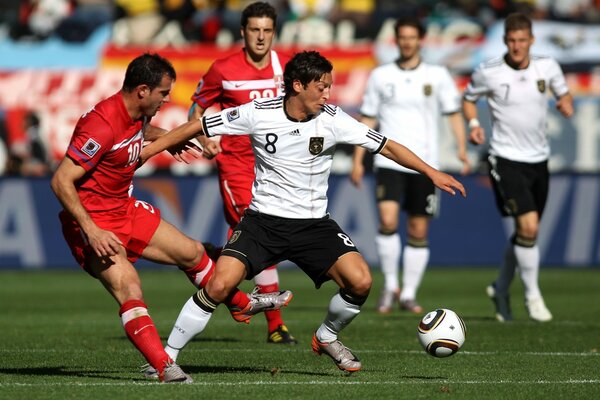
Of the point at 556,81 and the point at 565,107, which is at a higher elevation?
the point at 556,81

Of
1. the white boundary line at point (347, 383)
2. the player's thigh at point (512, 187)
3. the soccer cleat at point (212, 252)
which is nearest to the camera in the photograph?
the white boundary line at point (347, 383)

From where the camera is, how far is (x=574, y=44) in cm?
2316

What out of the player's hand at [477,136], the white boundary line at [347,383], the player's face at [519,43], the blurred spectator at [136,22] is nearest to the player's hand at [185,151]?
the white boundary line at [347,383]

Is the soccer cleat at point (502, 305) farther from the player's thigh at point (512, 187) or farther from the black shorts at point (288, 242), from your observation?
the black shorts at point (288, 242)

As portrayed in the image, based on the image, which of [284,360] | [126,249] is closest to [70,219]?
[126,249]

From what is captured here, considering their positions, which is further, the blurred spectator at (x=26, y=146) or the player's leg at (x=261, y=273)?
the blurred spectator at (x=26, y=146)

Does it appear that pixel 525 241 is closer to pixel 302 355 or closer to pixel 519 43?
pixel 519 43

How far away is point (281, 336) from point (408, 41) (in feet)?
12.4

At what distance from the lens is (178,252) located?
27.8ft

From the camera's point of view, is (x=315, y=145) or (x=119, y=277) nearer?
(x=119, y=277)

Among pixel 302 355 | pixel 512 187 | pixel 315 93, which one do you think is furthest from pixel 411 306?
pixel 315 93

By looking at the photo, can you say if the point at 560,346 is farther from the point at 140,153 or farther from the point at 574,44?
the point at 574,44

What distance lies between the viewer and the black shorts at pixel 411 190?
12562 millimetres

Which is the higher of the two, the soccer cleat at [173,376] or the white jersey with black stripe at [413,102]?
the white jersey with black stripe at [413,102]
